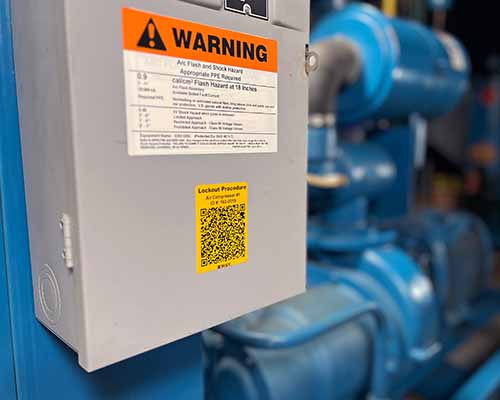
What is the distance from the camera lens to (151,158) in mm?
470

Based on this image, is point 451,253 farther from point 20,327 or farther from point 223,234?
point 20,327

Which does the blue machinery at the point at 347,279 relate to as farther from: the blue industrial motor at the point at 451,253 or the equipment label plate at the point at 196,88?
the equipment label plate at the point at 196,88

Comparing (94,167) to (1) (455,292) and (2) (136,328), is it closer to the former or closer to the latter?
(2) (136,328)

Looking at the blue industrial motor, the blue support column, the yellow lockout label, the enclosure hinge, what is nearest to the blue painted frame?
the blue support column

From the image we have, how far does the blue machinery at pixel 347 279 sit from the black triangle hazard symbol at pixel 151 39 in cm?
17

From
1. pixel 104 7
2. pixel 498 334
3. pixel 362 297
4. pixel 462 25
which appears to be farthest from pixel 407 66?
pixel 462 25

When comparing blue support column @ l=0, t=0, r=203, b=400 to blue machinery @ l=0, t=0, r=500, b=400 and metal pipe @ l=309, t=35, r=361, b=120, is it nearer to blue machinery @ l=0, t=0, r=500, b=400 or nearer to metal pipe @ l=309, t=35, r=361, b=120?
blue machinery @ l=0, t=0, r=500, b=400

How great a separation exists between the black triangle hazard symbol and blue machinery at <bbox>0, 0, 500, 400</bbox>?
0.56 feet

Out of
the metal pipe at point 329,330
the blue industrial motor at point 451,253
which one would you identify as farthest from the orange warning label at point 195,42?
the blue industrial motor at point 451,253

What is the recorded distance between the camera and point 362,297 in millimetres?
1280

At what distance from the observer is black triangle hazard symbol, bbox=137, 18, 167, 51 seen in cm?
45

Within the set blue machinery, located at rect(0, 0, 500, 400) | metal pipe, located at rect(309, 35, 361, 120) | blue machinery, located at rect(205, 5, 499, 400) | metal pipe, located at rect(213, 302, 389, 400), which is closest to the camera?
blue machinery, located at rect(0, 0, 500, 400)

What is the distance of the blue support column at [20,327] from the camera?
0.50 m

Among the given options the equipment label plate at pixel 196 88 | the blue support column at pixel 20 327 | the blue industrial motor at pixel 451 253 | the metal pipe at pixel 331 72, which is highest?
the metal pipe at pixel 331 72
